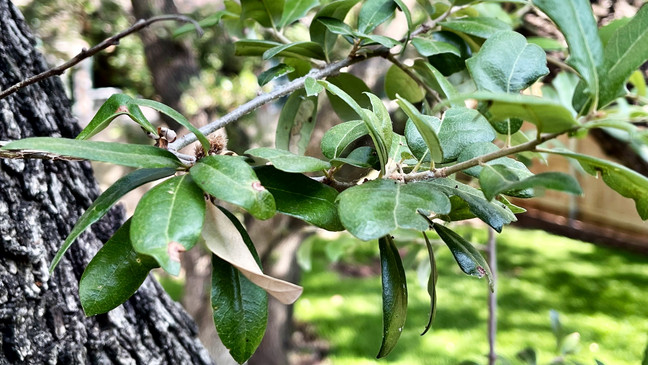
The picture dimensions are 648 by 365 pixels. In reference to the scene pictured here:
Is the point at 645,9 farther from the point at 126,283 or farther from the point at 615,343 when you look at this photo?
the point at 615,343

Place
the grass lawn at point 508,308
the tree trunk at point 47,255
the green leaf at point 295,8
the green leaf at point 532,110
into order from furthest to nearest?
1. the grass lawn at point 508,308
2. the green leaf at point 295,8
3. the tree trunk at point 47,255
4. the green leaf at point 532,110

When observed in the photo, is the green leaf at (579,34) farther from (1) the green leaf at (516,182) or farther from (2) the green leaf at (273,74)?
(2) the green leaf at (273,74)

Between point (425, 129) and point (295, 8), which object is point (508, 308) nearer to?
point (295, 8)

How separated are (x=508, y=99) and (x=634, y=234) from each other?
5.06 metres

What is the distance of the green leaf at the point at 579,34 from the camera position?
0.36m

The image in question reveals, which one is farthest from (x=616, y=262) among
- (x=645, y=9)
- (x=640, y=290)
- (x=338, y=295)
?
Result: (x=645, y=9)

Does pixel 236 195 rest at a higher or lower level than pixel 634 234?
higher

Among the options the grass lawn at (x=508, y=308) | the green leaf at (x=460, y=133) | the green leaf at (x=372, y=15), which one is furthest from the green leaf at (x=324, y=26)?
the grass lawn at (x=508, y=308)

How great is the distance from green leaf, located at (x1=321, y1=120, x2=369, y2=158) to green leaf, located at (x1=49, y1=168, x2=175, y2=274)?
133mm

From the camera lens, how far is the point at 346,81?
702mm

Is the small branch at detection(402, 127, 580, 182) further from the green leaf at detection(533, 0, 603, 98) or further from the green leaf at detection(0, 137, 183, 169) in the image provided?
the green leaf at detection(0, 137, 183, 169)

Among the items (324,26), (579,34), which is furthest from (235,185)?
(324,26)

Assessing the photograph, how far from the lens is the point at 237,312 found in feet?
1.45

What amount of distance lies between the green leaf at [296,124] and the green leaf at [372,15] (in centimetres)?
12
